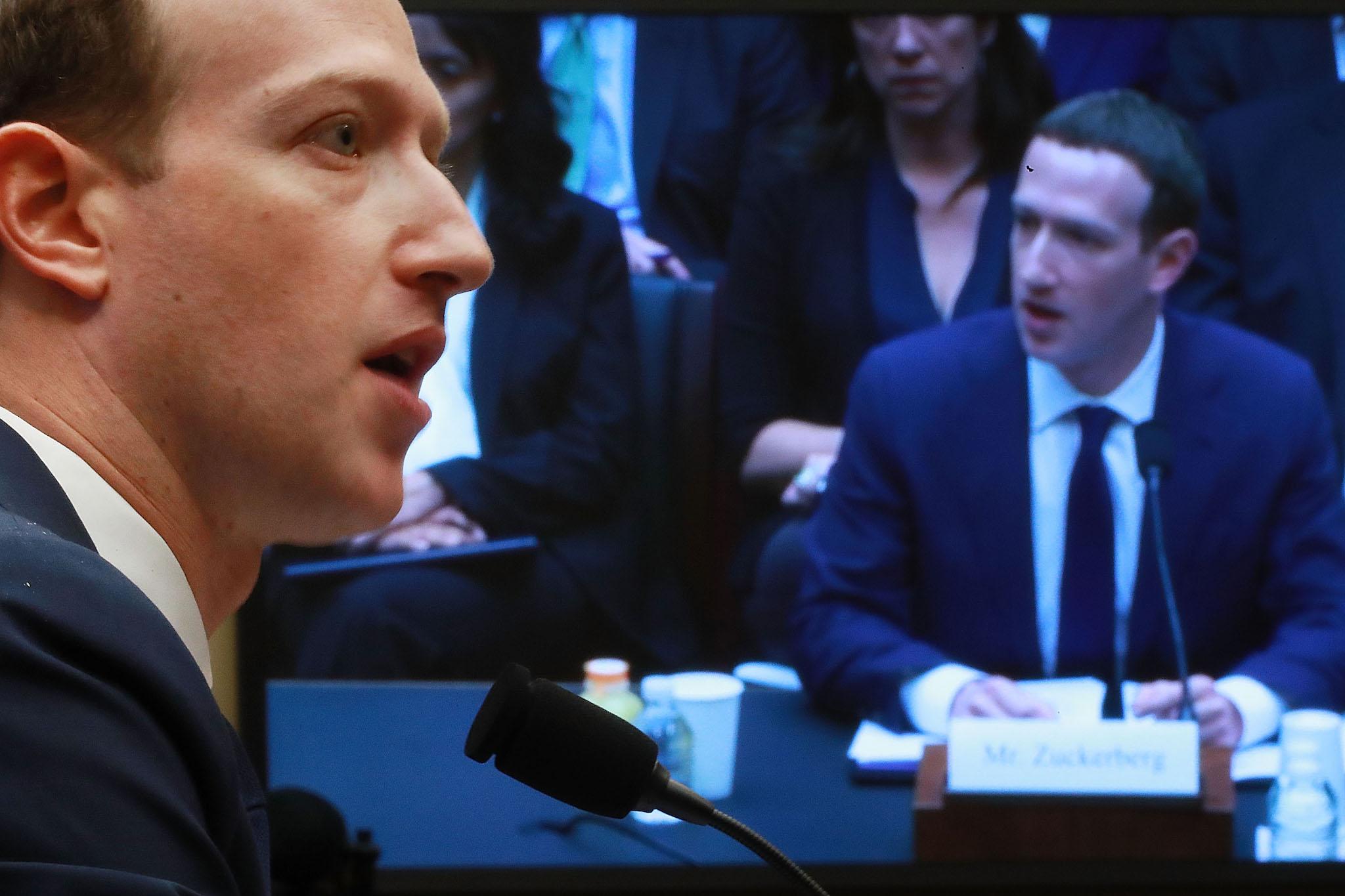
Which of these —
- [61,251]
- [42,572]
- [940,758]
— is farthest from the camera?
[940,758]

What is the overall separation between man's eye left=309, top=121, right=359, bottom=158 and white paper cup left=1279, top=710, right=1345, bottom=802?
162cm

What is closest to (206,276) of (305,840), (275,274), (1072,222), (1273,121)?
(275,274)

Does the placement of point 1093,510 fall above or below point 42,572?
above

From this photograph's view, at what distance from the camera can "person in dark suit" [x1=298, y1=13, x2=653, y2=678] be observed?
1.83 metres

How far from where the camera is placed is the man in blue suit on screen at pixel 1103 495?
1803 mm

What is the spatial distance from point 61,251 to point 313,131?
4.7 inches

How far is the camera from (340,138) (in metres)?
0.61

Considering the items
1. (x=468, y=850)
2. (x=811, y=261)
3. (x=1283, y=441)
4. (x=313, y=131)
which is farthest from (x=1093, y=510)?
(x=313, y=131)

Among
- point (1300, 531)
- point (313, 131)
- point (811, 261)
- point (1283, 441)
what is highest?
point (811, 261)

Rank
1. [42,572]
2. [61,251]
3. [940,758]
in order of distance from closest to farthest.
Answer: [42,572] < [61,251] < [940,758]

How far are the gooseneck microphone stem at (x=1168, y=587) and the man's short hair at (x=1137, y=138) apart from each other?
36 cm

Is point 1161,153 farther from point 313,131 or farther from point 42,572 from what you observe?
point 42,572

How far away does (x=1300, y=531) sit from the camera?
71.2 inches

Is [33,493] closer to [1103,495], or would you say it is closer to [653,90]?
[653,90]
